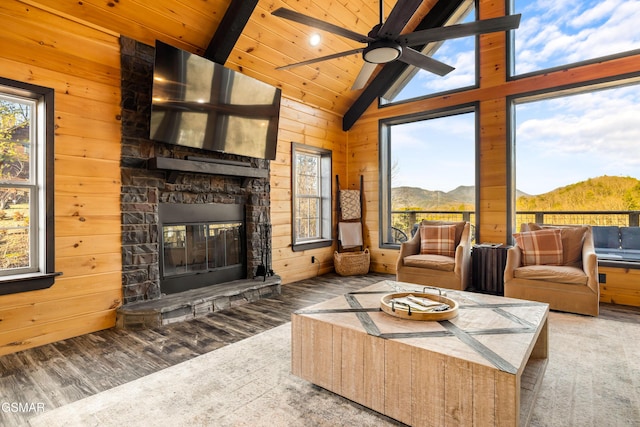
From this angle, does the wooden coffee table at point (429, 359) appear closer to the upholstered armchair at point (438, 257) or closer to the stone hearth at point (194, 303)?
the stone hearth at point (194, 303)

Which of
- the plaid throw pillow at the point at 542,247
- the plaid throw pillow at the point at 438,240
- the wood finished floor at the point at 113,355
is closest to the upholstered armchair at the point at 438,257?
the plaid throw pillow at the point at 438,240

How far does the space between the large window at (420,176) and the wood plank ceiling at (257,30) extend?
3.04ft

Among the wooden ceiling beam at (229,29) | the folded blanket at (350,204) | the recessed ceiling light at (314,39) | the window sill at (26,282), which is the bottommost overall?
the window sill at (26,282)

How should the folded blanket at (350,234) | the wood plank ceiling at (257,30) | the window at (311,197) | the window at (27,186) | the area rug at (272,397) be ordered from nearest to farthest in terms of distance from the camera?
the area rug at (272,397) < the window at (27,186) < the wood plank ceiling at (257,30) < the window at (311,197) < the folded blanket at (350,234)

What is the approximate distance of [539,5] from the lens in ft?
14.5

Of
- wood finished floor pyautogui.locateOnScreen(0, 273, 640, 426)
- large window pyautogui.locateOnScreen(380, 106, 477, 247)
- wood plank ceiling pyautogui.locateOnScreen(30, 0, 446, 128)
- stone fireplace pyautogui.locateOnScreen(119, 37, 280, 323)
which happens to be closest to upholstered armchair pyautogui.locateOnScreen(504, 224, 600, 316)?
wood finished floor pyautogui.locateOnScreen(0, 273, 640, 426)

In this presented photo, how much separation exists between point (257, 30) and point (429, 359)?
150 inches

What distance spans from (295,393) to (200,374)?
0.68 metres

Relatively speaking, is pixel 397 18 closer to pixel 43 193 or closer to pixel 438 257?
pixel 438 257

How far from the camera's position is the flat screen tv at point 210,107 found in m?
3.10

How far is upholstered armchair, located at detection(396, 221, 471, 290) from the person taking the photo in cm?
404

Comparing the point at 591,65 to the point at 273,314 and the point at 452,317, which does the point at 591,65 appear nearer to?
the point at 452,317

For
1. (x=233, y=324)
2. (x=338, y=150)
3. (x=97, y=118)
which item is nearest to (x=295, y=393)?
(x=233, y=324)

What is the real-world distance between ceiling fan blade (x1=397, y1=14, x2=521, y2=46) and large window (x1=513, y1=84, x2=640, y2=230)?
8.67ft
